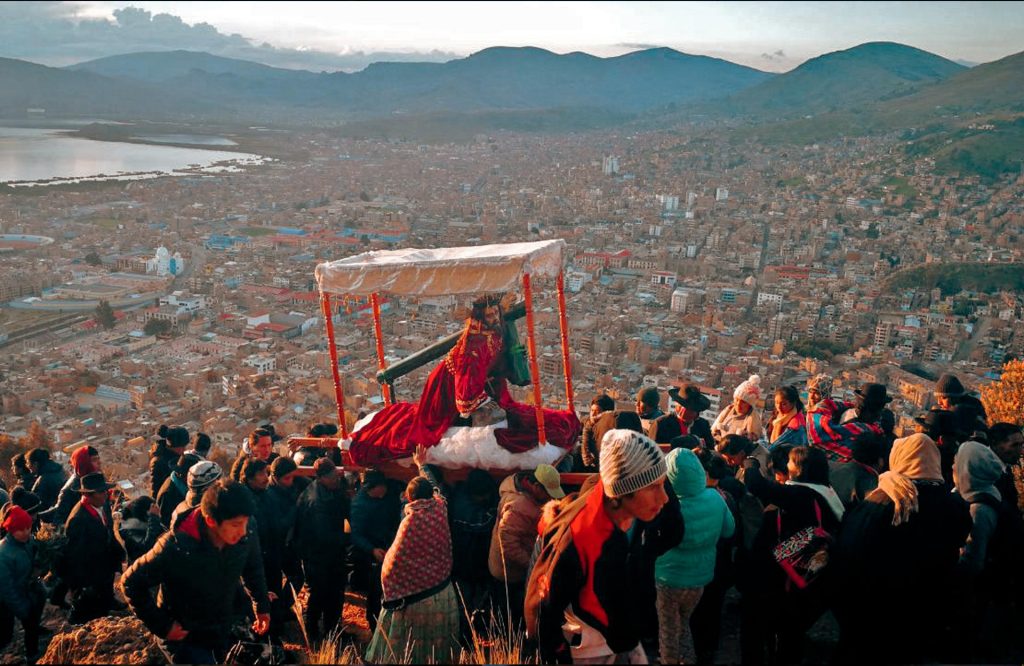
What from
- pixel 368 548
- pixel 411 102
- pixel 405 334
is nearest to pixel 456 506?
pixel 368 548

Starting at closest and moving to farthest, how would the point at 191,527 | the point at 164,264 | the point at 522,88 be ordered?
1. the point at 191,527
2. the point at 164,264
3. the point at 522,88

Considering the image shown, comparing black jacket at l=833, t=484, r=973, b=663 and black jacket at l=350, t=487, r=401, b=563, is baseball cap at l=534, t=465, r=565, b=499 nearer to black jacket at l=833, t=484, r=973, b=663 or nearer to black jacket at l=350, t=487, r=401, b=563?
black jacket at l=350, t=487, r=401, b=563

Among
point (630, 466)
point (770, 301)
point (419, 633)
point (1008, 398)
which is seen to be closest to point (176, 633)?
point (419, 633)

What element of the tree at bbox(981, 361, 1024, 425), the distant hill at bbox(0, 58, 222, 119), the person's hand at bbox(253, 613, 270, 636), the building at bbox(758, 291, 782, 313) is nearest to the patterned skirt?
the person's hand at bbox(253, 613, 270, 636)

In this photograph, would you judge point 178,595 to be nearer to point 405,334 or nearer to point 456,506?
point 456,506

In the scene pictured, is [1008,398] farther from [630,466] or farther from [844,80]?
[844,80]

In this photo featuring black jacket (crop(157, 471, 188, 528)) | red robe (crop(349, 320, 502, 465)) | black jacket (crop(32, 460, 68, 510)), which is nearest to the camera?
black jacket (crop(157, 471, 188, 528))
